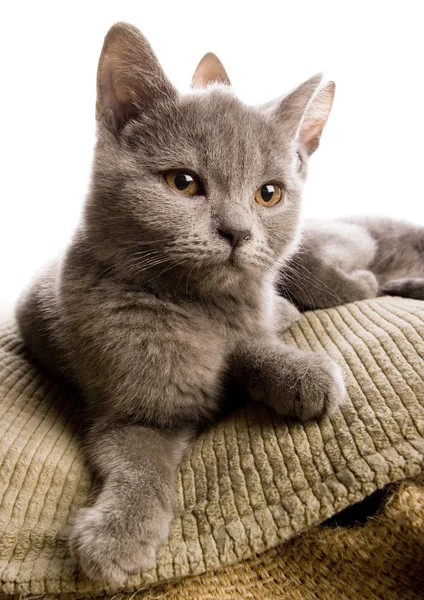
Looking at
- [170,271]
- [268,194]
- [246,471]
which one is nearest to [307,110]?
[268,194]

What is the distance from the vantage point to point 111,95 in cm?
91

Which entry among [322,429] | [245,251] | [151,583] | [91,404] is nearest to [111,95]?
[245,251]

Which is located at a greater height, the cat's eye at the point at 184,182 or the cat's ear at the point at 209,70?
the cat's ear at the point at 209,70

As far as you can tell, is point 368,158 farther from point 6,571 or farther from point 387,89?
point 6,571

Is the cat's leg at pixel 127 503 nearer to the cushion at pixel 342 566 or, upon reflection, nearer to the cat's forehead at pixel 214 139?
the cushion at pixel 342 566

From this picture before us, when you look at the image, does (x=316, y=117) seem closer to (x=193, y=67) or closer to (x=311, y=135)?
(x=311, y=135)

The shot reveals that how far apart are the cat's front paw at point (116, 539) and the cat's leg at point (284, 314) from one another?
0.49 metres

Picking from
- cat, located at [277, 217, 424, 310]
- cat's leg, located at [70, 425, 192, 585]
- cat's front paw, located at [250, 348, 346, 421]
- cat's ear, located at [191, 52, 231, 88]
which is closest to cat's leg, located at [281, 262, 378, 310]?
cat, located at [277, 217, 424, 310]

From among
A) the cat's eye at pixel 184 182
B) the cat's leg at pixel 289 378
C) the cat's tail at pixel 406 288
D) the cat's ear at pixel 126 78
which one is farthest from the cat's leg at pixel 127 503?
the cat's tail at pixel 406 288

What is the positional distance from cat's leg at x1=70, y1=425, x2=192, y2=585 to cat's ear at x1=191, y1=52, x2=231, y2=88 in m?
1.05

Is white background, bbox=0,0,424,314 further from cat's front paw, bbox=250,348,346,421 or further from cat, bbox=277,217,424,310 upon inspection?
cat's front paw, bbox=250,348,346,421

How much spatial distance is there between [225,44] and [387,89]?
1.83 ft

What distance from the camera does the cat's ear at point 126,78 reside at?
866mm

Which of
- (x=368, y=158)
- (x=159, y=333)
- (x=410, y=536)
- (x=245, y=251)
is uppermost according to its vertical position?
(x=368, y=158)
